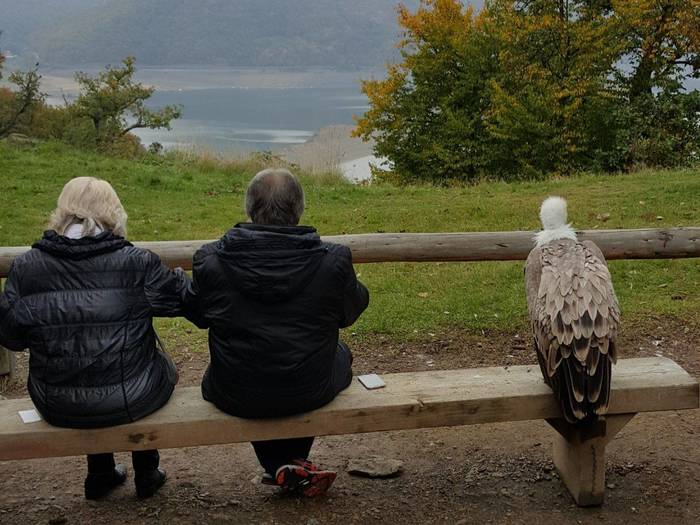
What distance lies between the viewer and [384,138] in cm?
2767

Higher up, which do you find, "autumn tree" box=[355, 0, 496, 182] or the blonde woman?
"autumn tree" box=[355, 0, 496, 182]

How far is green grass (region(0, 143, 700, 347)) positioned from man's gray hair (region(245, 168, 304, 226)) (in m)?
3.15

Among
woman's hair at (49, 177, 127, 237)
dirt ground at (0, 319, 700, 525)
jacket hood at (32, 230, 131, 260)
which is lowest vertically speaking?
dirt ground at (0, 319, 700, 525)

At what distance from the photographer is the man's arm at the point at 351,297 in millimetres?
3100

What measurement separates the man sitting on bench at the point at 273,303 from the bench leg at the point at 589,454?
108cm

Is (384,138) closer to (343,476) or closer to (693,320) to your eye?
(693,320)

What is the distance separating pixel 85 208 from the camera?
9.91 feet

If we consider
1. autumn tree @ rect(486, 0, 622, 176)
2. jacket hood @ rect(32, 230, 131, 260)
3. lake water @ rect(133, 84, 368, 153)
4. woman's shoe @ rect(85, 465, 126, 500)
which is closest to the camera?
jacket hood @ rect(32, 230, 131, 260)

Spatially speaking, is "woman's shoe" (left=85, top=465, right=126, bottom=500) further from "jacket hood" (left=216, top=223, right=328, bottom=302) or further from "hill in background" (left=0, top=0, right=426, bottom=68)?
"hill in background" (left=0, top=0, right=426, bottom=68)

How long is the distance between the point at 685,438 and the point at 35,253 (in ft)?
10.5

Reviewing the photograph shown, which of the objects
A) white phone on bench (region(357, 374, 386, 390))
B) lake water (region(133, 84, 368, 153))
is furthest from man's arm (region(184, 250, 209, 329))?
lake water (region(133, 84, 368, 153))

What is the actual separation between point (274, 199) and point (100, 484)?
155 centimetres

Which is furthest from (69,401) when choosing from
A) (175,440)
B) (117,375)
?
(175,440)

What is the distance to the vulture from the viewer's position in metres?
3.12
